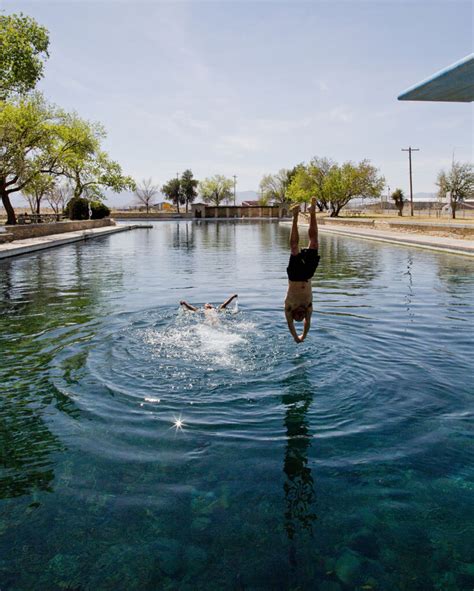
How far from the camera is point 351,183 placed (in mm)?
67938

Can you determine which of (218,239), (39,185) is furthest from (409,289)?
(39,185)

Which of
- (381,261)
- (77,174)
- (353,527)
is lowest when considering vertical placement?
(353,527)

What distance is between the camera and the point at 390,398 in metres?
6.22

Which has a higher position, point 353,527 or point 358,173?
point 358,173

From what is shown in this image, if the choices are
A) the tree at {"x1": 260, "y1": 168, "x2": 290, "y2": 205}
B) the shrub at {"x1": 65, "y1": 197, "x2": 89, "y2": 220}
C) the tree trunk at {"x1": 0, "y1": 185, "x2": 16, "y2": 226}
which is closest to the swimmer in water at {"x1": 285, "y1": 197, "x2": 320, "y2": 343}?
the tree trunk at {"x1": 0, "y1": 185, "x2": 16, "y2": 226}

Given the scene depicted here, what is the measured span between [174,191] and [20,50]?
3094 inches

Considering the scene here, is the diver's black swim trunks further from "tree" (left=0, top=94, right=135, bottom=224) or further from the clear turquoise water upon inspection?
"tree" (left=0, top=94, right=135, bottom=224)

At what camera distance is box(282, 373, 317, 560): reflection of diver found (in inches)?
153

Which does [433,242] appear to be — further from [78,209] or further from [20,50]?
[78,209]

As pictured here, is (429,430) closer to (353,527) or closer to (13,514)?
(353,527)

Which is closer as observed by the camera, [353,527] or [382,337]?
[353,527]

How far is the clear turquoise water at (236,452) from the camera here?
3418mm

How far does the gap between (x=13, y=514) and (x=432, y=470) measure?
3681 millimetres

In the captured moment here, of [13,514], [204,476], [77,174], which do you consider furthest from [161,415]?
[77,174]
